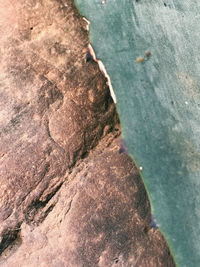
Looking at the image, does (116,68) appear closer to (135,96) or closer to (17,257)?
(135,96)

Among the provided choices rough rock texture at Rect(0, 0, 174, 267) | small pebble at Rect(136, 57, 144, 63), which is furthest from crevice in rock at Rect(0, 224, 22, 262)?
small pebble at Rect(136, 57, 144, 63)

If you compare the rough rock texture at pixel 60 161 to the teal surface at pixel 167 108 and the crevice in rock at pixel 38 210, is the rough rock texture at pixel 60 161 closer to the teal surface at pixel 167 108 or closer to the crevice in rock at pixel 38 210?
the crevice in rock at pixel 38 210

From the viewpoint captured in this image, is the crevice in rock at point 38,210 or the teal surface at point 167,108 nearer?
the teal surface at point 167,108

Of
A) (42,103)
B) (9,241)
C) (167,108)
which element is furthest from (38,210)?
(167,108)

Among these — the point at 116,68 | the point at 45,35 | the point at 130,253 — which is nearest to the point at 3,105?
the point at 45,35

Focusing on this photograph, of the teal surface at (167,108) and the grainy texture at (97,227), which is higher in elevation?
the teal surface at (167,108)

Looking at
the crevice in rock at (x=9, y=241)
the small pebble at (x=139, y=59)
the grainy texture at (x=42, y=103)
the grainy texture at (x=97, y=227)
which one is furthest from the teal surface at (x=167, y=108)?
the crevice in rock at (x=9, y=241)

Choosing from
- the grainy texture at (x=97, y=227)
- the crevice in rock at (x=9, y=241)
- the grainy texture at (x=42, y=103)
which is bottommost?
the grainy texture at (x=97, y=227)

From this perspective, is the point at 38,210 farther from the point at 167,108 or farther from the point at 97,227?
the point at 167,108

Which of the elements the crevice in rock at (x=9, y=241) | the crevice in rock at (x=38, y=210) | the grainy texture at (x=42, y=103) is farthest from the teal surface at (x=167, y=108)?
the crevice in rock at (x=9, y=241)

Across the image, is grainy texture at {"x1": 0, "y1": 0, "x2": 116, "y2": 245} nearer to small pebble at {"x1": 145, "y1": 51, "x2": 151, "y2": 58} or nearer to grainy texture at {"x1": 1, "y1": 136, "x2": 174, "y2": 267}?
grainy texture at {"x1": 1, "y1": 136, "x2": 174, "y2": 267}
